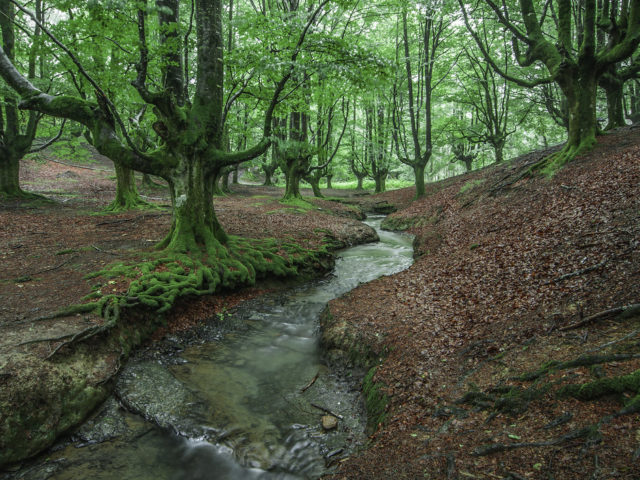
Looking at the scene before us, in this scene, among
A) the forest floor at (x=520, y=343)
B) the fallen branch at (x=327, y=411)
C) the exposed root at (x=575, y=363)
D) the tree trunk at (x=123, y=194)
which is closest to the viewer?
the forest floor at (x=520, y=343)

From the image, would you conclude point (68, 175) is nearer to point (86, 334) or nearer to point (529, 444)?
point (86, 334)

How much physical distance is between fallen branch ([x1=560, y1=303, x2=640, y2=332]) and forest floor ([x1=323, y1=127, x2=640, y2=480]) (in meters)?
0.02

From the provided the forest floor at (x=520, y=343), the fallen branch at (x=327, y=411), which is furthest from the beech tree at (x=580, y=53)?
the fallen branch at (x=327, y=411)

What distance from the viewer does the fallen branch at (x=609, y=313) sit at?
3846 millimetres

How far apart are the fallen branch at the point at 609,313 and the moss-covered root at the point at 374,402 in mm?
2465

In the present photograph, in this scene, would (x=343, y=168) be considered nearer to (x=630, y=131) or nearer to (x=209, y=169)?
(x=630, y=131)

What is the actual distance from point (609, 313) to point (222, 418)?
510cm

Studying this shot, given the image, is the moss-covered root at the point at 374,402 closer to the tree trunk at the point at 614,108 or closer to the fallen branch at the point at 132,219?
the fallen branch at the point at 132,219

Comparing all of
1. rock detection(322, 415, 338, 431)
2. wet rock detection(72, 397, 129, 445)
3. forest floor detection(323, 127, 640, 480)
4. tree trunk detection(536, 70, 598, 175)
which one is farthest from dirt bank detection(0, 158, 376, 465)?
tree trunk detection(536, 70, 598, 175)

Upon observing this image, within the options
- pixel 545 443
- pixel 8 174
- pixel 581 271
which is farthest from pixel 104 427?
pixel 8 174

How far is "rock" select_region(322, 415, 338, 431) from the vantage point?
4383 mm

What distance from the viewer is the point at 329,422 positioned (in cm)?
445

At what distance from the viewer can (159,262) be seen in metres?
7.84

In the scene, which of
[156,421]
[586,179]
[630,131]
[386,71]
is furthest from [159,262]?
[630,131]
